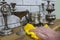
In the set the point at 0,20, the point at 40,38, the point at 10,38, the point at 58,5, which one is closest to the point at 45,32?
the point at 40,38

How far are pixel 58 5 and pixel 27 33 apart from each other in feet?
4.06

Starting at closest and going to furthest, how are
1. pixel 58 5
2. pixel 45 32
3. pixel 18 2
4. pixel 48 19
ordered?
pixel 45 32, pixel 18 2, pixel 48 19, pixel 58 5

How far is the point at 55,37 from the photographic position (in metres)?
0.79

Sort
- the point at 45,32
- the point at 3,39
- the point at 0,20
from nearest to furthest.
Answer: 1. the point at 3,39
2. the point at 45,32
3. the point at 0,20

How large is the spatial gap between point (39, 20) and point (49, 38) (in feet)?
1.59

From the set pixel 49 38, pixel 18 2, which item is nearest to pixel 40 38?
pixel 49 38

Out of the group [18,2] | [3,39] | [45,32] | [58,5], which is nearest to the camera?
[3,39]

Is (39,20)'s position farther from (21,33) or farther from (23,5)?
(21,33)

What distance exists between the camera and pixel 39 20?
125cm

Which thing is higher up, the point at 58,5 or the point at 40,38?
the point at 58,5

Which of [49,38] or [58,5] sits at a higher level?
[58,5]

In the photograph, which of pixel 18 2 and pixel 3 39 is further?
pixel 18 2

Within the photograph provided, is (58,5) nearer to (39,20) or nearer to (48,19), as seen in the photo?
(48,19)

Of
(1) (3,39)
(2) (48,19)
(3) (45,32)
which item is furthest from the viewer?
(2) (48,19)
